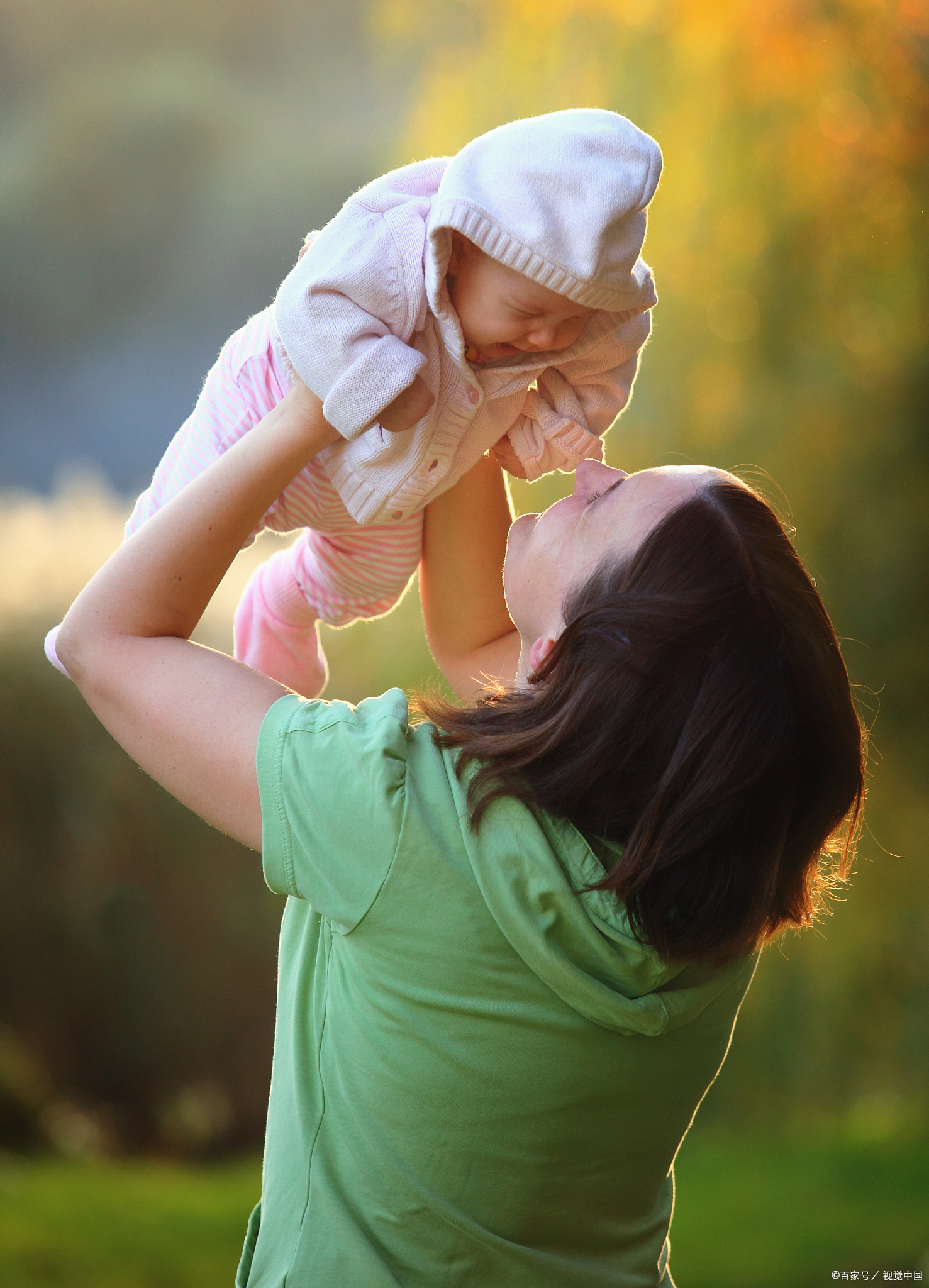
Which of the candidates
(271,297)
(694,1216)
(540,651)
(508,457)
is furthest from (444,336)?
(694,1216)

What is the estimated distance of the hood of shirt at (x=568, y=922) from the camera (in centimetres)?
68

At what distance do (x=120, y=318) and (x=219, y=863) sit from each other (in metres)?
1.72

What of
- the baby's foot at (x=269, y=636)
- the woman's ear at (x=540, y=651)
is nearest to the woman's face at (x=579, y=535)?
the woman's ear at (x=540, y=651)

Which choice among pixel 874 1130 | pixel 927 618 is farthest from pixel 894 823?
pixel 874 1130

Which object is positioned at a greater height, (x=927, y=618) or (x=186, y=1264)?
(x=927, y=618)

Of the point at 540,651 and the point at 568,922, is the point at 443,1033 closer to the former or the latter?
the point at 568,922

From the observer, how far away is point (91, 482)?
3115 mm

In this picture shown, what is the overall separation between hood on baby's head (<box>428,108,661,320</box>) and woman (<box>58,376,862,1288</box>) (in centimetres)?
18

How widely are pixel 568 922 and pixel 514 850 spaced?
0.20 feet

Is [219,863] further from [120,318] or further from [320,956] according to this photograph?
[320,956]

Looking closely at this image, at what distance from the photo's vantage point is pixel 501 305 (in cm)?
87

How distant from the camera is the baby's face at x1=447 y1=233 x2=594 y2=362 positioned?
2.83 ft

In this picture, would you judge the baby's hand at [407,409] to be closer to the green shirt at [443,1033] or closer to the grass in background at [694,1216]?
the green shirt at [443,1033]

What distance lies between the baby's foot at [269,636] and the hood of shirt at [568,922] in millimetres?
485
